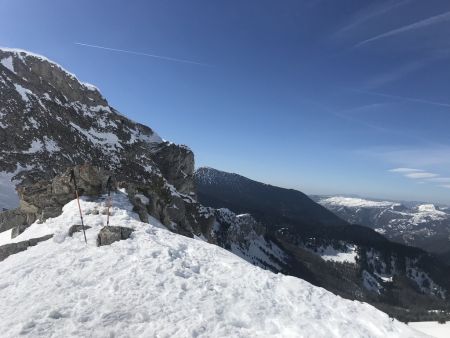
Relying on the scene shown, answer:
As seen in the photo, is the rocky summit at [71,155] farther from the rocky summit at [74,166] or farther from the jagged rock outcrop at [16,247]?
the jagged rock outcrop at [16,247]

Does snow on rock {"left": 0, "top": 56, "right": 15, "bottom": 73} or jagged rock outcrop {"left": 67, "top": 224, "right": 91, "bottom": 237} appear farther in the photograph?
snow on rock {"left": 0, "top": 56, "right": 15, "bottom": 73}

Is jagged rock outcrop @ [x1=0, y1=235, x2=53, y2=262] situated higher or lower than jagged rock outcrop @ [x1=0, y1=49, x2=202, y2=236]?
lower

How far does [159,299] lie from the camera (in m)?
15.3

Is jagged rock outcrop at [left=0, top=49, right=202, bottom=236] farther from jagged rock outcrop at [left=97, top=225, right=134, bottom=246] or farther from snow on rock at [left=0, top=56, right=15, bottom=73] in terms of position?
jagged rock outcrop at [left=97, top=225, right=134, bottom=246]

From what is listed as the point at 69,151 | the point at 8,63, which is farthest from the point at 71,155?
the point at 8,63

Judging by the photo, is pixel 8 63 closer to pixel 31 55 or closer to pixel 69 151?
pixel 31 55

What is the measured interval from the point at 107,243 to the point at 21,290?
6354 millimetres

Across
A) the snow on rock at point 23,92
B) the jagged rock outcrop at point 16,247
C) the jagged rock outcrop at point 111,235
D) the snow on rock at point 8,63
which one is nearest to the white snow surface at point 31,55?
the snow on rock at point 8,63

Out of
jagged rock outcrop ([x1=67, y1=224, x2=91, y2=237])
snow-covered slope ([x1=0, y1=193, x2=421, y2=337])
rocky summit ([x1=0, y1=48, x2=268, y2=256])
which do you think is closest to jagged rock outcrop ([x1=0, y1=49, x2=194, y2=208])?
rocky summit ([x1=0, y1=48, x2=268, y2=256])

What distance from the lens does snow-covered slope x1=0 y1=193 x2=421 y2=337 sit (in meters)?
13.2

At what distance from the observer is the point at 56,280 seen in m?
16.7

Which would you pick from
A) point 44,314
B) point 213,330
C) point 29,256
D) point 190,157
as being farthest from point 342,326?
point 190,157

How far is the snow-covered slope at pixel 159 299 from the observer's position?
13227 mm

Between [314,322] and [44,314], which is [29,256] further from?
[314,322]
